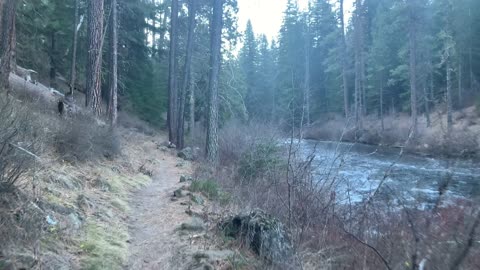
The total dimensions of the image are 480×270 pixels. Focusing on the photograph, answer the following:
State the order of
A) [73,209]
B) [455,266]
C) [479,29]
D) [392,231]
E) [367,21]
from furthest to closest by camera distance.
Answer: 1. [367,21]
2. [479,29]
3. [73,209]
4. [392,231]
5. [455,266]

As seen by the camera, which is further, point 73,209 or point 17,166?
point 73,209

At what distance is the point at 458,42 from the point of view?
29.4m

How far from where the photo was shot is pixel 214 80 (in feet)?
42.8

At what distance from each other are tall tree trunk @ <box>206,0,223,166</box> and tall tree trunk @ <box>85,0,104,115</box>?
11.8 feet

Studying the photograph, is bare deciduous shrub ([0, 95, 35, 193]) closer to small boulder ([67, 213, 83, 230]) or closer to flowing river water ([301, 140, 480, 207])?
small boulder ([67, 213, 83, 230])

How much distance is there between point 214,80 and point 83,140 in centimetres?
590

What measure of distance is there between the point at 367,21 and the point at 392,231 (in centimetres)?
4292

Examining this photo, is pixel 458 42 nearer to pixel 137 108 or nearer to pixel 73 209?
pixel 137 108

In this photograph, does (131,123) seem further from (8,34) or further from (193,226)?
(193,226)

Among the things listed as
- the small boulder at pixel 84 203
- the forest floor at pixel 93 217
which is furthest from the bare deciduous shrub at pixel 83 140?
the small boulder at pixel 84 203

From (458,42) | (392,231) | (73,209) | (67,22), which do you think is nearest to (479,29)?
(458,42)

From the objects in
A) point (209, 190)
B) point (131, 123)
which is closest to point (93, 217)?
point (209, 190)

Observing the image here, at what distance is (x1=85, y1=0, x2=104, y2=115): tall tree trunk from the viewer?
1133cm

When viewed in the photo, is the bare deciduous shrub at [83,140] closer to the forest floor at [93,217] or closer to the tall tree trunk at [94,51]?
the forest floor at [93,217]
